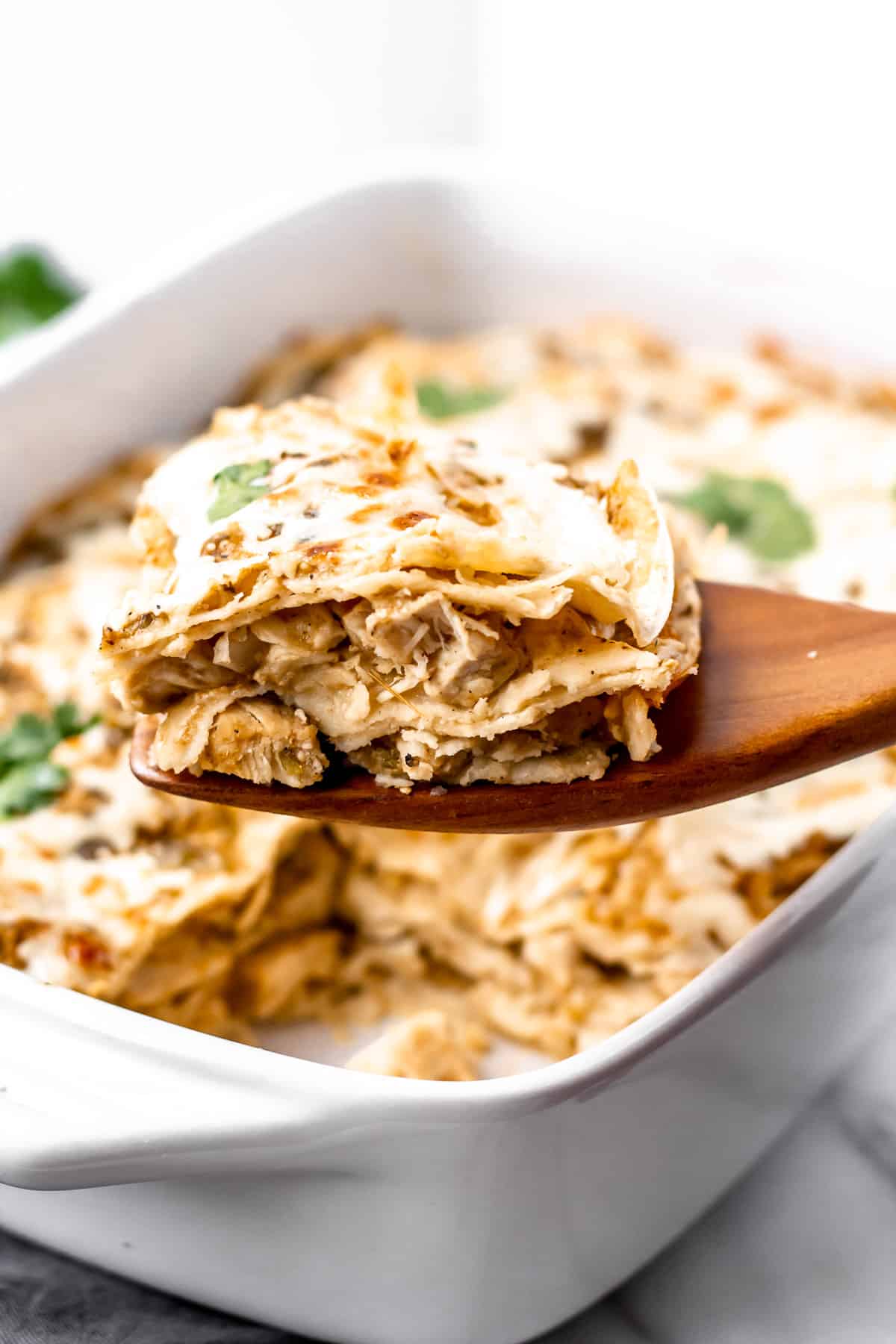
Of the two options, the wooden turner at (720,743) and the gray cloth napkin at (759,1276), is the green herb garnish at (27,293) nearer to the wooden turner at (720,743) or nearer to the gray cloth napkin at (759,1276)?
the wooden turner at (720,743)

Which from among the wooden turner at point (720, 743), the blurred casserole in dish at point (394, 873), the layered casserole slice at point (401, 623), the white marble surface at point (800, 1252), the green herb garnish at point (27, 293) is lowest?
the white marble surface at point (800, 1252)

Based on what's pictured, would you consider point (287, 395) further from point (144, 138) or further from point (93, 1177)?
point (144, 138)

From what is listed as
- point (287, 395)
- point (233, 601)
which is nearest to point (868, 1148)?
point (233, 601)

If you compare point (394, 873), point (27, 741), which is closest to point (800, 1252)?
point (394, 873)

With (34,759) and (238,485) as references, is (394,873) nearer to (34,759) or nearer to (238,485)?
(34,759)

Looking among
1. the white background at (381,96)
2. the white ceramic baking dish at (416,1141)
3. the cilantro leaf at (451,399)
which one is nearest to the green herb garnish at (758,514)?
the cilantro leaf at (451,399)
